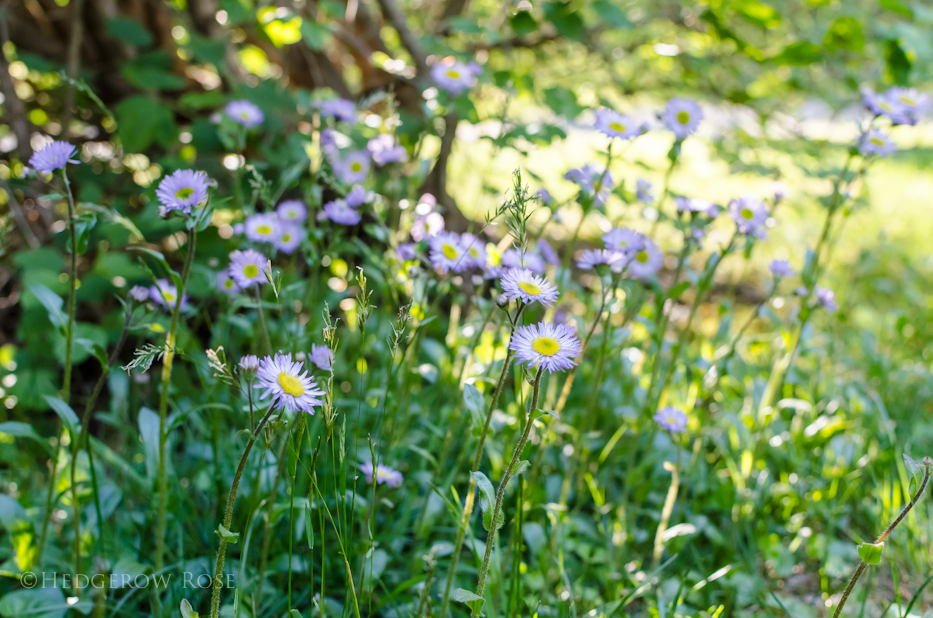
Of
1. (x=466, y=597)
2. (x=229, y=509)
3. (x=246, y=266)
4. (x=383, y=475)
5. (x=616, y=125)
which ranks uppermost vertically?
(x=616, y=125)

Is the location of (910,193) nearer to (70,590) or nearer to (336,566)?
(336,566)

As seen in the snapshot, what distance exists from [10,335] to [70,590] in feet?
5.13

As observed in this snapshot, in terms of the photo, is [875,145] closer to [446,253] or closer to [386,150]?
[446,253]

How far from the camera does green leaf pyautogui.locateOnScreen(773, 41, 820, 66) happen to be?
2076 mm

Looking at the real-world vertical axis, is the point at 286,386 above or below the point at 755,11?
below

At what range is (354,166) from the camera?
1938 mm

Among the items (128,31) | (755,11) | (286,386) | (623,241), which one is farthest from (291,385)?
(128,31)

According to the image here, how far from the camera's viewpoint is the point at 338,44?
3084 millimetres

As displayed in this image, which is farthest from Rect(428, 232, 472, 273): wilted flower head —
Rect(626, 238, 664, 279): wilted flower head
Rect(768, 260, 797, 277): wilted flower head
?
Rect(768, 260, 797, 277): wilted flower head

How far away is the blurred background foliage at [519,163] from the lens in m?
1.69

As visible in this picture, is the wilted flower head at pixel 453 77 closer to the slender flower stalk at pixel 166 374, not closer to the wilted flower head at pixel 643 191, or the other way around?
the wilted flower head at pixel 643 191

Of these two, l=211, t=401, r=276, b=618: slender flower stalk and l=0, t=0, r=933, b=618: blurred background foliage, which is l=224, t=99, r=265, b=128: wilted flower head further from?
l=211, t=401, r=276, b=618: slender flower stalk

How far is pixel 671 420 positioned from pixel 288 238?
100 centimetres

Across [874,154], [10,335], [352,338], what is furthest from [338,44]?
[874,154]
